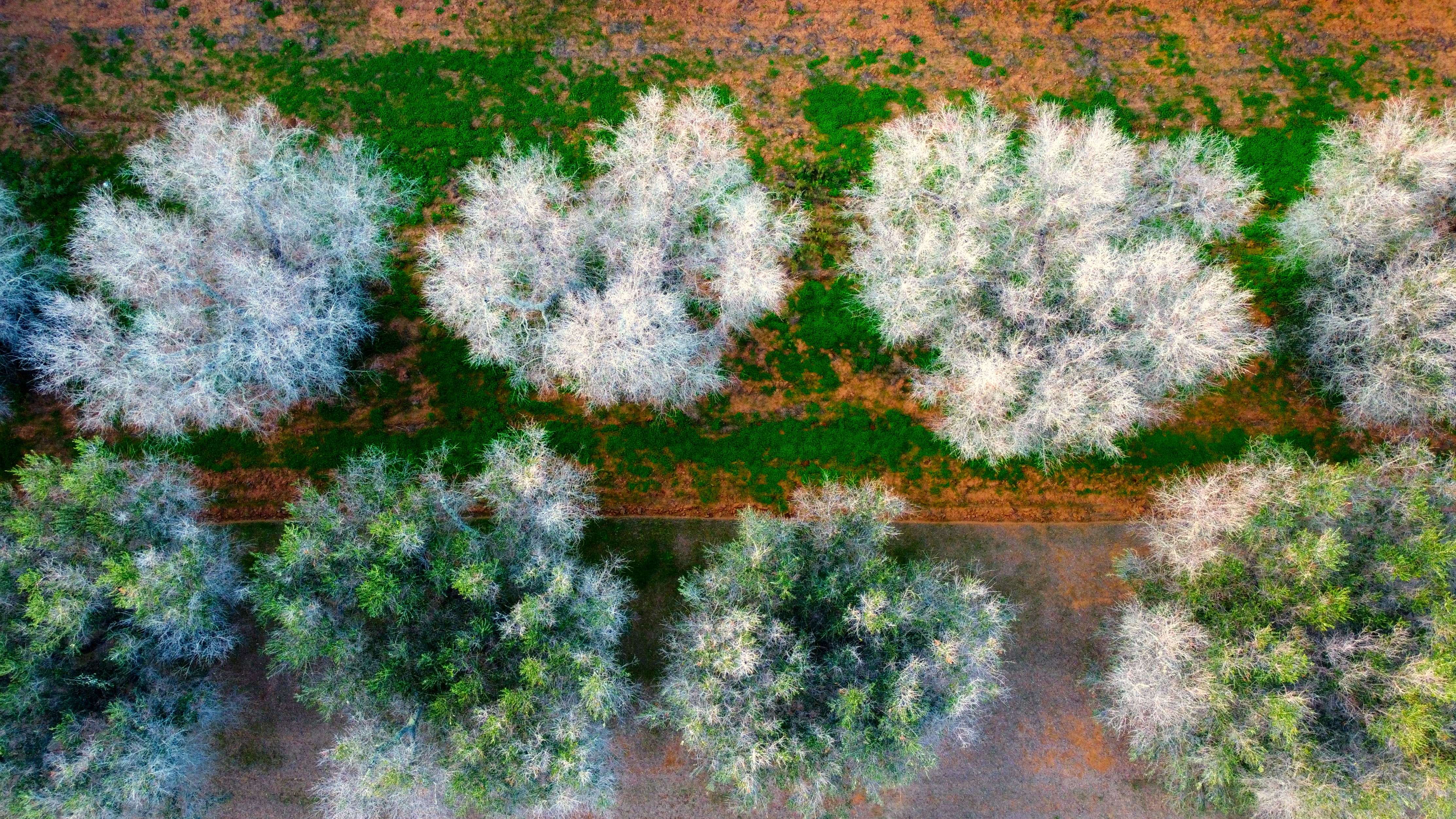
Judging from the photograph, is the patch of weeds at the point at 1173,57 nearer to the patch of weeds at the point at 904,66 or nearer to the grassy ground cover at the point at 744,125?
the grassy ground cover at the point at 744,125

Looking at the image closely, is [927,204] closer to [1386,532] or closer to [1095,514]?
[1095,514]

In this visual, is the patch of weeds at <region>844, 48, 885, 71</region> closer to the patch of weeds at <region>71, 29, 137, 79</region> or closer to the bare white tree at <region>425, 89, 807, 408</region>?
the bare white tree at <region>425, 89, 807, 408</region>

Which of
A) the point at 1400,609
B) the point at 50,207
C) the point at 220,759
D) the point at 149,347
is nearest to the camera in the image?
the point at 1400,609

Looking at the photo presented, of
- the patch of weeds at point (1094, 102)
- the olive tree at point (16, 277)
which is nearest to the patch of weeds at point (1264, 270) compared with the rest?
the patch of weeds at point (1094, 102)

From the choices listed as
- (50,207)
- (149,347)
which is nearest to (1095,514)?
(149,347)

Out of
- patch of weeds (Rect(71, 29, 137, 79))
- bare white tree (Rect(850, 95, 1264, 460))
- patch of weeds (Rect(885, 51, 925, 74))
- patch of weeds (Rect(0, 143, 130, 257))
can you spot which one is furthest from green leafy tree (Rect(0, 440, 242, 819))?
patch of weeds (Rect(885, 51, 925, 74))

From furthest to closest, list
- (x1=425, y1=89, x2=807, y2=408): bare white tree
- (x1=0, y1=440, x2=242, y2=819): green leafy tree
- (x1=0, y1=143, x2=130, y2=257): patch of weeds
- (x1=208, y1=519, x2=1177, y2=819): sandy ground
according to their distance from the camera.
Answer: (x1=0, y1=143, x2=130, y2=257): patch of weeds, (x1=208, y1=519, x2=1177, y2=819): sandy ground, (x1=425, y1=89, x2=807, y2=408): bare white tree, (x1=0, y1=440, x2=242, y2=819): green leafy tree
